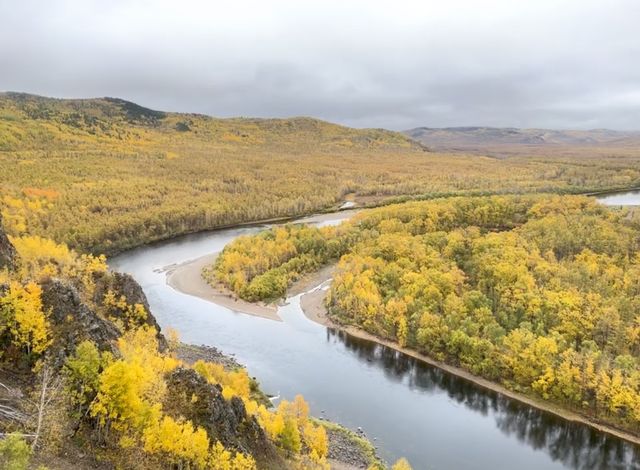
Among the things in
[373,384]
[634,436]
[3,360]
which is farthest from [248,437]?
[634,436]

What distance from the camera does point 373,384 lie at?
230 ft

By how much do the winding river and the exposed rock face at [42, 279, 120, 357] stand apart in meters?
31.4

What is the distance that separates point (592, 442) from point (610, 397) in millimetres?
5373

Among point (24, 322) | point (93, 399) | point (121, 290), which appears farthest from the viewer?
point (121, 290)

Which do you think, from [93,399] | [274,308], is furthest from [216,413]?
[274,308]

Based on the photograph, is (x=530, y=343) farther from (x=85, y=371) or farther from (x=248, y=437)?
(x=85, y=371)

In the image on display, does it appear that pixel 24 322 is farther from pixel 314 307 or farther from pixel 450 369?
pixel 314 307

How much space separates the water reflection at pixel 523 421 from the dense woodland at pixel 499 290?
255 cm

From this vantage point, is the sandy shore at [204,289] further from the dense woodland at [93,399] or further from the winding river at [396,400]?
the dense woodland at [93,399]

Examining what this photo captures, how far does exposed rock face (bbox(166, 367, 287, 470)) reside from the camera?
1411 inches

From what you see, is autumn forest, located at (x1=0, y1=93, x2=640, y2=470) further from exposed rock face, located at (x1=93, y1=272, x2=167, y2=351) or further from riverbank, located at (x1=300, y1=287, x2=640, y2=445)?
riverbank, located at (x1=300, y1=287, x2=640, y2=445)

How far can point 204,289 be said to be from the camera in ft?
Answer: 347

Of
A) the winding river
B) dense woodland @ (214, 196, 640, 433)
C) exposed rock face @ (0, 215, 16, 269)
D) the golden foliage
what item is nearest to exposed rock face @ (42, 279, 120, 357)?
→ the golden foliage

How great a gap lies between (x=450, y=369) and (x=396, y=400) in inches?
431
